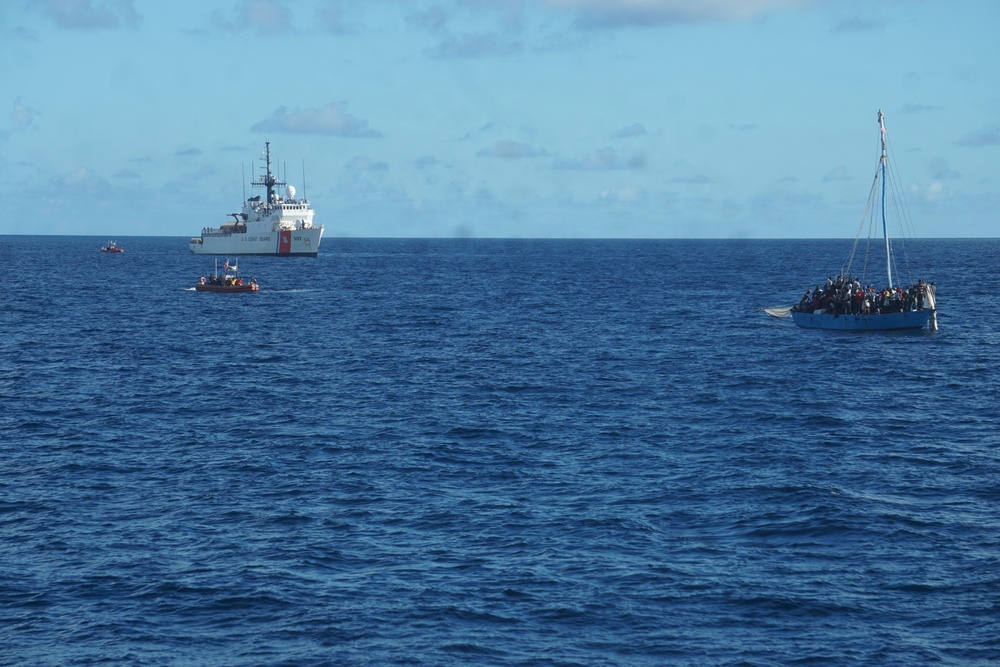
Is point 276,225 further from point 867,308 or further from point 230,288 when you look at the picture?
point 867,308

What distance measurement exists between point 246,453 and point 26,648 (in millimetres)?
15793

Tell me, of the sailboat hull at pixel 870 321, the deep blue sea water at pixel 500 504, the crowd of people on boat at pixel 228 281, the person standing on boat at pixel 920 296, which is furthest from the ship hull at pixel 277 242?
the person standing on boat at pixel 920 296

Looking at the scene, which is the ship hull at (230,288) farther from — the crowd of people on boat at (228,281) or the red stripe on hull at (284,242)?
the red stripe on hull at (284,242)

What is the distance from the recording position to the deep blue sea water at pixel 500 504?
2172 cm

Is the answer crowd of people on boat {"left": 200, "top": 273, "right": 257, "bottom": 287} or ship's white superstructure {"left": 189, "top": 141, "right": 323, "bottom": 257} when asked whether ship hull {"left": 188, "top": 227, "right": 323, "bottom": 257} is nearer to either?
ship's white superstructure {"left": 189, "top": 141, "right": 323, "bottom": 257}

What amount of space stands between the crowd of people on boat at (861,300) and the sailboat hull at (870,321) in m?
0.46

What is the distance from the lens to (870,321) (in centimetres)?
7056

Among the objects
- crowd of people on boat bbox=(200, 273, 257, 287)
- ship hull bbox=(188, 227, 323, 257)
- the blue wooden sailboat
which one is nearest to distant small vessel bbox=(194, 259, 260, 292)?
crowd of people on boat bbox=(200, 273, 257, 287)

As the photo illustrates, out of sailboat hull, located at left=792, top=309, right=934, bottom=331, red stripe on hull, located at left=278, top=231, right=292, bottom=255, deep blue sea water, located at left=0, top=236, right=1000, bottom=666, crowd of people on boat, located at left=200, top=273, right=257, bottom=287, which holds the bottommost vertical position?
deep blue sea water, located at left=0, top=236, right=1000, bottom=666

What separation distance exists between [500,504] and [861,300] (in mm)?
48122

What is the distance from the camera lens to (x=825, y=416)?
43.2 metres

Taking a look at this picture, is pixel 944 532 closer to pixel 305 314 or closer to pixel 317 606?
pixel 317 606

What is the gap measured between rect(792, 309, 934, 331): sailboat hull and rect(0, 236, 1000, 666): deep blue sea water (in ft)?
14.4

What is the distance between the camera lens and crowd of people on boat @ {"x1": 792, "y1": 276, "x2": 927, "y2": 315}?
69688mm
